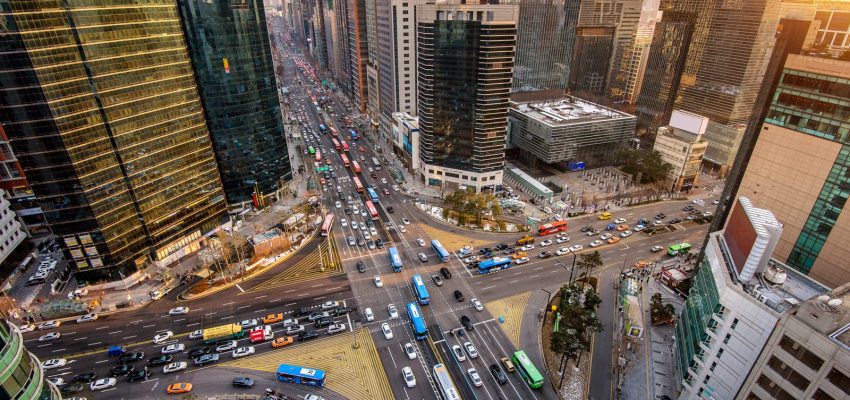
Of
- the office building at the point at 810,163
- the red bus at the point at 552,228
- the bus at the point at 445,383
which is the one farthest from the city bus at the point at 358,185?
the office building at the point at 810,163

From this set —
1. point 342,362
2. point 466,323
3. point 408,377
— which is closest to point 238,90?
point 342,362

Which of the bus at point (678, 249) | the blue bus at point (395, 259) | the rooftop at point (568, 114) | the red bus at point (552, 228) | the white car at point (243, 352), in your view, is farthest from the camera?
the rooftop at point (568, 114)

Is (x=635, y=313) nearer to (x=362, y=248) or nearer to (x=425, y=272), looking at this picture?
(x=425, y=272)

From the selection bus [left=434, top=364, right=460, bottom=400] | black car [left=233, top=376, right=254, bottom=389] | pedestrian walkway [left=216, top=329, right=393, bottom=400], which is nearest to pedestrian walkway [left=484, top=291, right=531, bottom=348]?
bus [left=434, top=364, right=460, bottom=400]

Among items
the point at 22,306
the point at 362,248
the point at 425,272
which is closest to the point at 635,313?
the point at 425,272

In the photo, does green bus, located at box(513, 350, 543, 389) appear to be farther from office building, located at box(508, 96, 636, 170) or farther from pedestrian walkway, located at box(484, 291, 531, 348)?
office building, located at box(508, 96, 636, 170)

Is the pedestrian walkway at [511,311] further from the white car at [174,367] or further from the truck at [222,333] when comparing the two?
the white car at [174,367]
